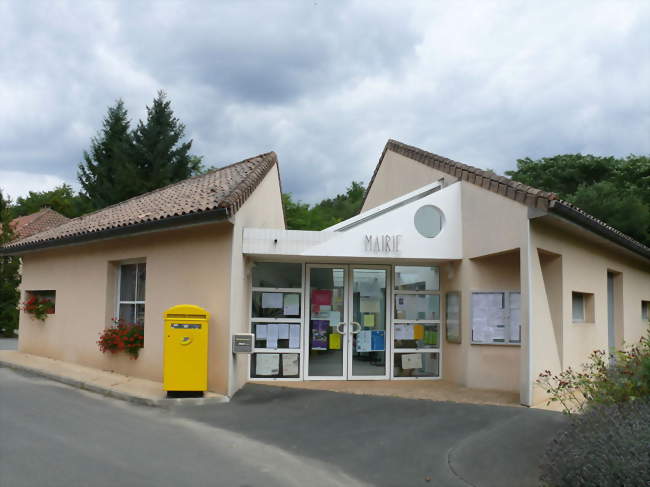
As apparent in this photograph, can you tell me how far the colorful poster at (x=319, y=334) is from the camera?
35.9ft

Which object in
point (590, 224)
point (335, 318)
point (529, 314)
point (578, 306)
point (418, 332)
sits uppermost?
point (590, 224)

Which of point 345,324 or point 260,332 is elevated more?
point 345,324

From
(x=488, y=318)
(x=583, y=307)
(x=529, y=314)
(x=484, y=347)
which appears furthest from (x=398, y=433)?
(x=583, y=307)

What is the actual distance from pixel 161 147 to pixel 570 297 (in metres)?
30.9

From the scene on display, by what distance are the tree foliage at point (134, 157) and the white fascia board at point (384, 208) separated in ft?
87.4

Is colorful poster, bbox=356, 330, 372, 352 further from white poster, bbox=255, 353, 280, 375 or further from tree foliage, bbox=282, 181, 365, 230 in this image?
tree foliage, bbox=282, 181, 365, 230

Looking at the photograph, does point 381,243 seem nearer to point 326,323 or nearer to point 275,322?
point 326,323

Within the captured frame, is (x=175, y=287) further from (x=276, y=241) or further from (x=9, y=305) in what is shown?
(x=9, y=305)

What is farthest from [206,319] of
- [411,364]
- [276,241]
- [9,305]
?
[9,305]

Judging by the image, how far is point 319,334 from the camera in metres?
11.0

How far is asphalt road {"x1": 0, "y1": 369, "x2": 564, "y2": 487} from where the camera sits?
18.3 feet

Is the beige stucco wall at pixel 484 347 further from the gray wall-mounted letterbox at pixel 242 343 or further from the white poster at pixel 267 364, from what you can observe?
the gray wall-mounted letterbox at pixel 242 343

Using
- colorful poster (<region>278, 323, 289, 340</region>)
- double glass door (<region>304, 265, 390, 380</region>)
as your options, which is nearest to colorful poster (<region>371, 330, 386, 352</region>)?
double glass door (<region>304, 265, 390, 380</region>)

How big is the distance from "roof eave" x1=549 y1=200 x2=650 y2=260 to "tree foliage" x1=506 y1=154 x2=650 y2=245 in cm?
1409
